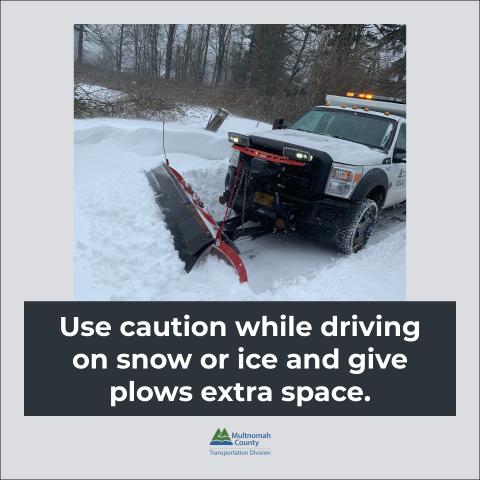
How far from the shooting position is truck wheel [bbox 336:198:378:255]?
4.92 meters

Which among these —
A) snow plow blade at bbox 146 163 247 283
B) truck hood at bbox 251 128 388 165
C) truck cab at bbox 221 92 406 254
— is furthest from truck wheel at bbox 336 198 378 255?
snow plow blade at bbox 146 163 247 283

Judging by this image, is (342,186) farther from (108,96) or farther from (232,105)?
(232,105)

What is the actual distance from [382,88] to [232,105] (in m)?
4.96

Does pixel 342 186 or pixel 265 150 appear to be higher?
pixel 265 150

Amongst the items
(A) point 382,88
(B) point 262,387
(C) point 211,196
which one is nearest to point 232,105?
(A) point 382,88

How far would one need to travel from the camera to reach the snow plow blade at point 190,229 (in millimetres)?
4086

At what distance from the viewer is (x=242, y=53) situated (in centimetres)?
1911

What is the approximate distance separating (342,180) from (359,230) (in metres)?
0.79

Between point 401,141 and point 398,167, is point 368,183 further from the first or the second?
point 401,141

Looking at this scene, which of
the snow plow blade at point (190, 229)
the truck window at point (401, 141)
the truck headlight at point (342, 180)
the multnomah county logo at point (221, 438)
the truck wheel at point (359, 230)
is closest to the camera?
the multnomah county logo at point (221, 438)

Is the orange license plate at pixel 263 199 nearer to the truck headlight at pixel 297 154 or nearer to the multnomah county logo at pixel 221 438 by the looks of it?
the truck headlight at pixel 297 154

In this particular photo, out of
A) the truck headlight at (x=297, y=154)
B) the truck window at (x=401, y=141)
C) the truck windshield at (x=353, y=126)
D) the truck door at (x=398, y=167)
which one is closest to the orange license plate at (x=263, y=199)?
the truck headlight at (x=297, y=154)

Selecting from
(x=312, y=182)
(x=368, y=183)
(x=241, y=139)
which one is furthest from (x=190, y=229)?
(x=368, y=183)

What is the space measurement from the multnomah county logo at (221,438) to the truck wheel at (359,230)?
2846 mm
